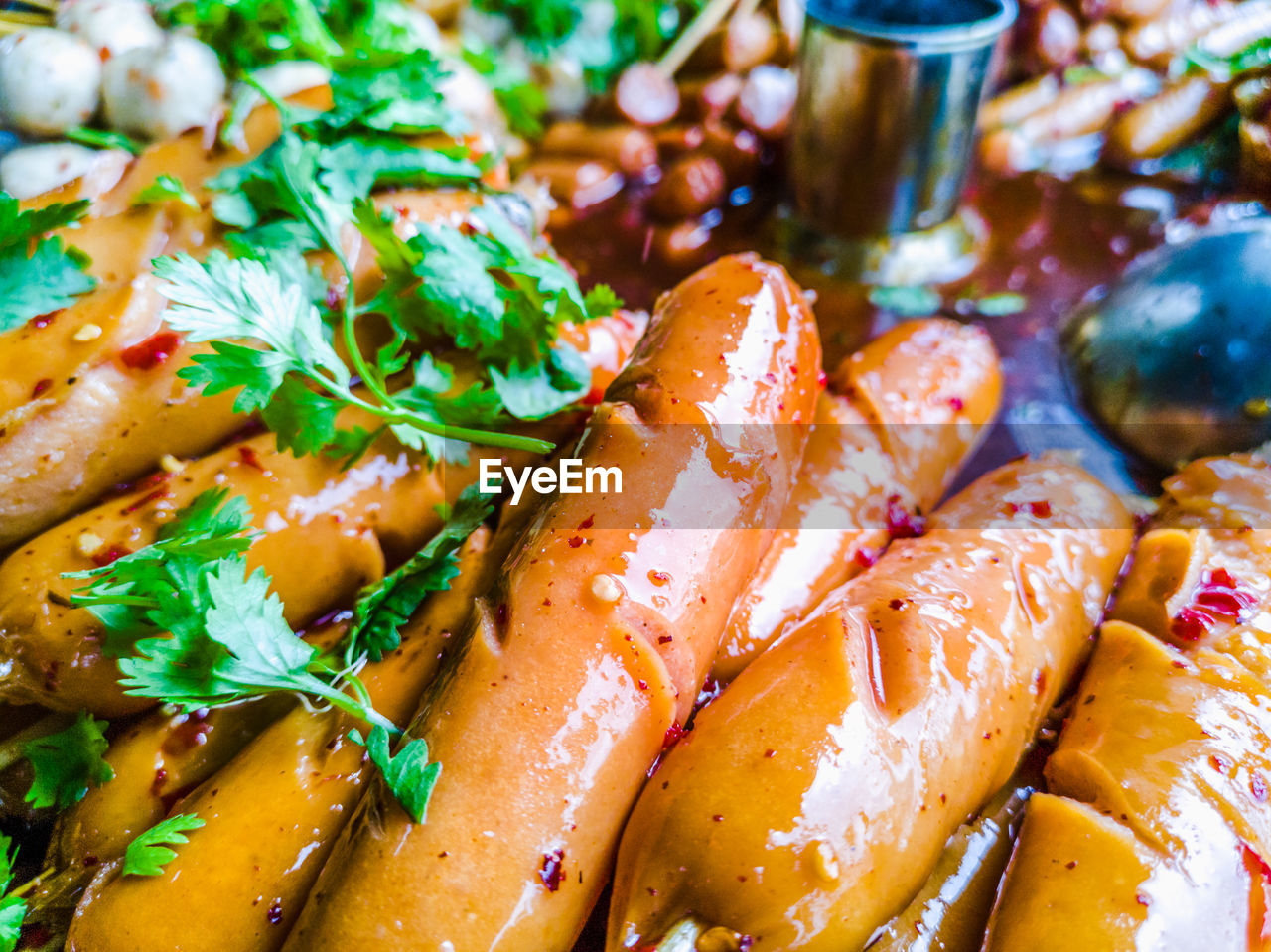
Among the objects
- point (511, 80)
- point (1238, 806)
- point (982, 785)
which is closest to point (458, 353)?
point (982, 785)

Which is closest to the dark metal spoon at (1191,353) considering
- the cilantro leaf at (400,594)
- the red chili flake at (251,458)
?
the cilantro leaf at (400,594)

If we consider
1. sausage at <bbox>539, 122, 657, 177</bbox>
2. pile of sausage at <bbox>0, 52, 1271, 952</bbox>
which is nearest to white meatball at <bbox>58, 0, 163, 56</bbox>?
pile of sausage at <bbox>0, 52, 1271, 952</bbox>

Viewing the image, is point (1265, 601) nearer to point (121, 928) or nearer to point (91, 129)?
point (121, 928)

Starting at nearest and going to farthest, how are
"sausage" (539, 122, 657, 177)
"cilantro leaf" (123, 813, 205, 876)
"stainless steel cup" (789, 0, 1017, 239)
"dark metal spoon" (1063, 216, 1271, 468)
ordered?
"cilantro leaf" (123, 813, 205, 876) → "dark metal spoon" (1063, 216, 1271, 468) → "stainless steel cup" (789, 0, 1017, 239) → "sausage" (539, 122, 657, 177)

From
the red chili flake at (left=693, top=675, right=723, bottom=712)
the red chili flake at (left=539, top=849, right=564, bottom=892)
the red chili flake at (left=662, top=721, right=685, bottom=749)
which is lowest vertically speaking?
the red chili flake at (left=693, top=675, right=723, bottom=712)

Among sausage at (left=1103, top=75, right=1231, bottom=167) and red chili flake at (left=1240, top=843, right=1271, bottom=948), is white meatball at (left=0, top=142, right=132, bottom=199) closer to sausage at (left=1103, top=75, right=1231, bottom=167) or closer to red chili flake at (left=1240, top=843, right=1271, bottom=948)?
red chili flake at (left=1240, top=843, right=1271, bottom=948)

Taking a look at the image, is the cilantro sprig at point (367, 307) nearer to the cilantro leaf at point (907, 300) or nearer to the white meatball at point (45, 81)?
the white meatball at point (45, 81)
